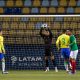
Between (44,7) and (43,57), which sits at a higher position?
(44,7)

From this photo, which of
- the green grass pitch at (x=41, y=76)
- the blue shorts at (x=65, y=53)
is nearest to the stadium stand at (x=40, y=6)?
the blue shorts at (x=65, y=53)

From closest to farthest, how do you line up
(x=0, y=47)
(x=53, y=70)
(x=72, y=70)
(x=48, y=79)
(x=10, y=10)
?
1. (x=48, y=79)
2. (x=72, y=70)
3. (x=0, y=47)
4. (x=53, y=70)
5. (x=10, y=10)

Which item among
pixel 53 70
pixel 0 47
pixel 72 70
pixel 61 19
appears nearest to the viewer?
pixel 72 70

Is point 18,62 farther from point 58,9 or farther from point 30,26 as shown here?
point 58,9

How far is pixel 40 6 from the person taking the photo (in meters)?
22.0

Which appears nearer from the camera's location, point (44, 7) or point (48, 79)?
point (48, 79)

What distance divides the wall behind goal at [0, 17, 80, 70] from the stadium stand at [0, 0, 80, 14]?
2.17 meters

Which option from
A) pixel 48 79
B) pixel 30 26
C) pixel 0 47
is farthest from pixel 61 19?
pixel 48 79

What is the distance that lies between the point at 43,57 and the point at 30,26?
5.96ft

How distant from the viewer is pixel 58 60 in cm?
1866

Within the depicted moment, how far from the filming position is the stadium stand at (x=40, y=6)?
71.8ft

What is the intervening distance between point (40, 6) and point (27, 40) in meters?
3.55

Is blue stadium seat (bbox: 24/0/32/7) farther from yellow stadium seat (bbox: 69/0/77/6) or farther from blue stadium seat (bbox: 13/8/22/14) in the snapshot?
yellow stadium seat (bbox: 69/0/77/6)

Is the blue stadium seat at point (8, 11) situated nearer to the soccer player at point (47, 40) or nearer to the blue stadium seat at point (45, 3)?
the blue stadium seat at point (45, 3)
